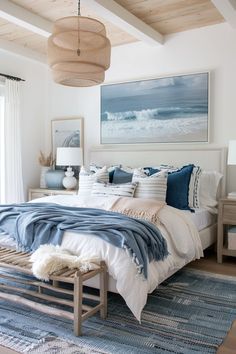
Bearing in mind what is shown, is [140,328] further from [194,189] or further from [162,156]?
[162,156]

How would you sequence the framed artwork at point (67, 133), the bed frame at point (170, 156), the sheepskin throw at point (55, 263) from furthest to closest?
the framed artwork at point (67, 133)
the bed frame at point (170, 156)
the sheepskin throw at point (55, 263)

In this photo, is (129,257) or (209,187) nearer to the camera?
(129,257)

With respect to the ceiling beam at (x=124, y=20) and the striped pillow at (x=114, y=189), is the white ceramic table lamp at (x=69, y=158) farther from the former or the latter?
the ceiling beam at (x=124, y=20)

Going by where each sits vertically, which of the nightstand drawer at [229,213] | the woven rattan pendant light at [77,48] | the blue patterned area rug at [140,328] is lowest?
the blue patterned area rug at [140,328]

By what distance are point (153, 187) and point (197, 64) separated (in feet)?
5.97

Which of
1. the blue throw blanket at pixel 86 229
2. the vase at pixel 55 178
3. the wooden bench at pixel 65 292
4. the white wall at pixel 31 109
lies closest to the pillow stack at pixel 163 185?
the blue throw blanket at pixel 86 229

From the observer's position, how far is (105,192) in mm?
3865

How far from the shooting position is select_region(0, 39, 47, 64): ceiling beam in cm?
485

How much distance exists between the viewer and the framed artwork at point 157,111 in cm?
447

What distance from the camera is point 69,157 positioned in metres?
5.06

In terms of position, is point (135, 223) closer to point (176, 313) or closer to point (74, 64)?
point (176, 313)

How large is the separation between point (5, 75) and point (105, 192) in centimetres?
242

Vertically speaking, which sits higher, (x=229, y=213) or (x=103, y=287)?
(x=229, y=213)

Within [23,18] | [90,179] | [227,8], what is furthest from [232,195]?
[23,18]
